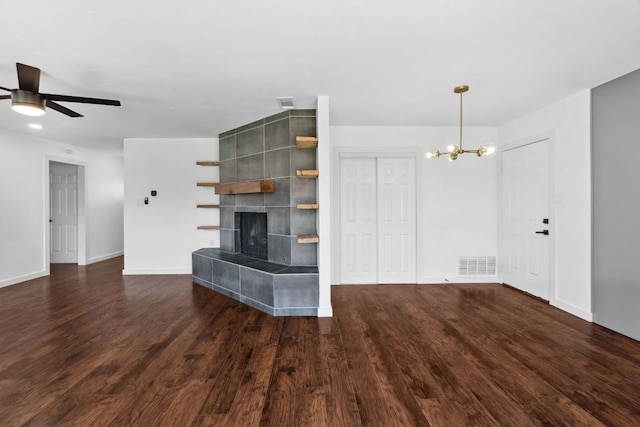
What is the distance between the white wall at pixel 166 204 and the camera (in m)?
5.24

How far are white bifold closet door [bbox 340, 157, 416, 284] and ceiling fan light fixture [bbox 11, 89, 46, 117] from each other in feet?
11.4

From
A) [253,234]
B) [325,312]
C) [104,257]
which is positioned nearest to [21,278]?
[104,257]

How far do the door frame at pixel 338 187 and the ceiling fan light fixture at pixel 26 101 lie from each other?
10.9 ft

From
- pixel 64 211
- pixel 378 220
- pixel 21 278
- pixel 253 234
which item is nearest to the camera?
pixel 253 234

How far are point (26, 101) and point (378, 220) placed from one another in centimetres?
414

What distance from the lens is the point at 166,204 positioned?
208 inches

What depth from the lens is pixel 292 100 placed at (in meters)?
3.39

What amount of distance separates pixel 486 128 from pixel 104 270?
7351 mm

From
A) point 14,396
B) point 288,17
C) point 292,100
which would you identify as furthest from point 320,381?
point 292,100

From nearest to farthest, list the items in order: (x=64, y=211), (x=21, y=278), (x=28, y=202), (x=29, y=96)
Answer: (x=29, y=96) < (x=21, y=278) < (x=28, y=202) < (x=64, y=211)

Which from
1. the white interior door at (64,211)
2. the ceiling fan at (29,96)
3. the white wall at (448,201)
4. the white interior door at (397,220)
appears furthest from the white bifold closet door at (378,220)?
the white interior door at (64,211)

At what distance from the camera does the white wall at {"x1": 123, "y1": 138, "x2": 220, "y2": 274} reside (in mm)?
5238

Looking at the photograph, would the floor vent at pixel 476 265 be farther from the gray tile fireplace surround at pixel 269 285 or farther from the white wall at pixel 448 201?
the gray tile fireplace surround at pixel 269 285

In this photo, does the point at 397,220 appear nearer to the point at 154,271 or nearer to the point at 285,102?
the point at 285,102
